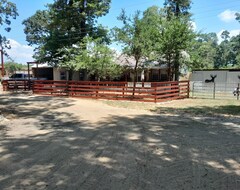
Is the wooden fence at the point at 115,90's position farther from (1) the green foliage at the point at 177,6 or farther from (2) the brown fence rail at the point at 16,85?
(1) the green foliage at the point at 177,6

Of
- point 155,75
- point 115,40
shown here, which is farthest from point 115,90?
point 155,75

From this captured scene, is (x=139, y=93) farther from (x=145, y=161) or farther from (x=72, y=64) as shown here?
(x=145, y=161)

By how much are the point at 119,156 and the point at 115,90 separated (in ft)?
39.2

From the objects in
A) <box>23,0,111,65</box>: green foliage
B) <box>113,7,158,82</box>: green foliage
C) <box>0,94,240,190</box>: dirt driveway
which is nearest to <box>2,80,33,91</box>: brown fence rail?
<box>23,0,111,65</box>: green foliage

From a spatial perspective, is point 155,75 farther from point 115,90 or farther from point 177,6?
point 115,90

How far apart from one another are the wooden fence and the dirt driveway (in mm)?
7513

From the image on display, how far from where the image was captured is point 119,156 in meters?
5.06

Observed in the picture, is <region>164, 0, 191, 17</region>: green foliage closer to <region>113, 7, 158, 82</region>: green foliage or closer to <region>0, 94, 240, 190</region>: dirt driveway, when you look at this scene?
<region>113, 7, 158, 82</region>: green foliage

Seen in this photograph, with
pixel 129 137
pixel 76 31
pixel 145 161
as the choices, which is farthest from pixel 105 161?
pixel 76 31

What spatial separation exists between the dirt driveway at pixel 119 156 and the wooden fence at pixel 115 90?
7.51m

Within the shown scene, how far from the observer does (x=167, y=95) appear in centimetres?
1664

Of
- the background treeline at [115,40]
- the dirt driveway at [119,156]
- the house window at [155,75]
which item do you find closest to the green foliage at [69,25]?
the background treeline at [115,40]

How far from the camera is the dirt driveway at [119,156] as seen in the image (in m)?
3.92

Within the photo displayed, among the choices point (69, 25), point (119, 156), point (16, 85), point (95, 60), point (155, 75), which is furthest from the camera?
point (155, 75)
